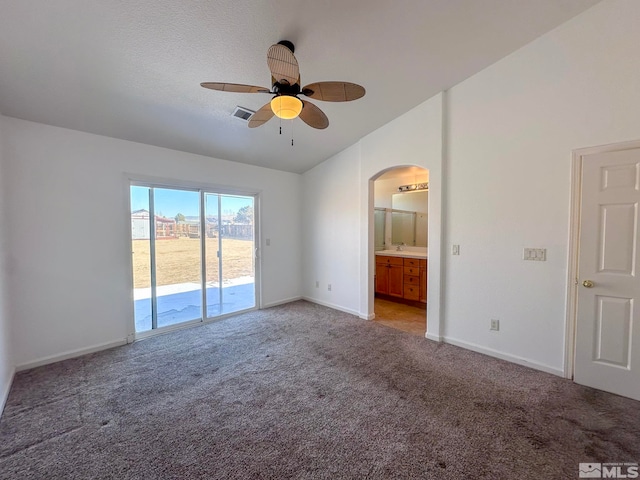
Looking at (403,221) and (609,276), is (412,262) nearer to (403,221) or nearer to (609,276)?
(403,221)

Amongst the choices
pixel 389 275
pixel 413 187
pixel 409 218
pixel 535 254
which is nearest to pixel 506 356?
pixel 535 254

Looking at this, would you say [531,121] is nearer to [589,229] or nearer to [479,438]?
[589,229]

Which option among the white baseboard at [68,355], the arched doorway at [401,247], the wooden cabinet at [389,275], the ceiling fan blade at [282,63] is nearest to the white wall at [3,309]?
the white baseboard at [68,355]

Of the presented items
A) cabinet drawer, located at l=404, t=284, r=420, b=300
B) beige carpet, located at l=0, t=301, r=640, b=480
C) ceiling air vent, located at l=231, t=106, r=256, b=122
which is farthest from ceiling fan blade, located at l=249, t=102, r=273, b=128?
cabinet drawer, located at l=404, t=284, r=420, b=300

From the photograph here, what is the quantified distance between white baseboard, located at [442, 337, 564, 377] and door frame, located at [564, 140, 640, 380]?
11 centimetres

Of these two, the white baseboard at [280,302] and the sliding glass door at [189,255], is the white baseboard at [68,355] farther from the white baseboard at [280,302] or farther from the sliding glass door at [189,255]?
the white baseboard at [280,302]

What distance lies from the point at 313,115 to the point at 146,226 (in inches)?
107

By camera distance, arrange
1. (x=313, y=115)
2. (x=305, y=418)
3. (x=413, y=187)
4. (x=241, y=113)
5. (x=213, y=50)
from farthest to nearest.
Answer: (x=413, y=187) → (x=241, y=113) → (x=313, y=115) → (x=213, y=50) → (x=305, y=418)

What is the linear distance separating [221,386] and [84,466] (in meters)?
1.00

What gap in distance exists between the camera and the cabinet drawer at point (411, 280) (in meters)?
4.88

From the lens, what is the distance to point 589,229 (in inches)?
96.1

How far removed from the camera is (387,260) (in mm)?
5367

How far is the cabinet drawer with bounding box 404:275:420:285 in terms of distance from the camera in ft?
16.0

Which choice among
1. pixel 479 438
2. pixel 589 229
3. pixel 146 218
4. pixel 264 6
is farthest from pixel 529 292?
pixel 146 218
